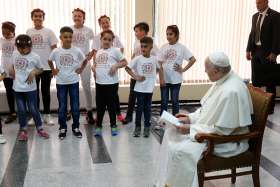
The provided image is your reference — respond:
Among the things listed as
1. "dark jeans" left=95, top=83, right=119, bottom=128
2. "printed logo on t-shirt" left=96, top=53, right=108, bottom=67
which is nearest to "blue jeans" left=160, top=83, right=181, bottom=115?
"dark jeans" left=95, top=83, right=119, bottom=128

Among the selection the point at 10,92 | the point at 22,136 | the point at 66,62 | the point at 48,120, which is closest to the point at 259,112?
the point at 66,62

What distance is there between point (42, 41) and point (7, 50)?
445 mm

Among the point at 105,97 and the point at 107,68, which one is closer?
the point at 107,68

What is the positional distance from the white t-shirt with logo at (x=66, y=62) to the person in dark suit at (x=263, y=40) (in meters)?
2.43

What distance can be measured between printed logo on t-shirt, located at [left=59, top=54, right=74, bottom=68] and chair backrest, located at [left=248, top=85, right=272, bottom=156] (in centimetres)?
211

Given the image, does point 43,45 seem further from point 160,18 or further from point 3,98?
point 160,18

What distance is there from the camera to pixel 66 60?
13.9 ft

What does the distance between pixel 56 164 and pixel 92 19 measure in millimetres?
2452

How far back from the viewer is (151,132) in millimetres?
4645

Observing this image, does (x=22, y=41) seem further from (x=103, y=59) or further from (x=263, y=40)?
(x=263, y=40)

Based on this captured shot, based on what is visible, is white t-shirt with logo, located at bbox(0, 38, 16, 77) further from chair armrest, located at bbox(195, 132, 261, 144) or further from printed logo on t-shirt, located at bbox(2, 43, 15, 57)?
chair armrest, located at bbox(195, 132, 261, 144)

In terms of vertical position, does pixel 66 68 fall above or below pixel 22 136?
above

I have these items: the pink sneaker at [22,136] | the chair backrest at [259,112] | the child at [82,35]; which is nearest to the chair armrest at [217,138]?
the chair backrest at [259,112]

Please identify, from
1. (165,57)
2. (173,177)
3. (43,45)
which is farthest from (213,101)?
(43,45)
